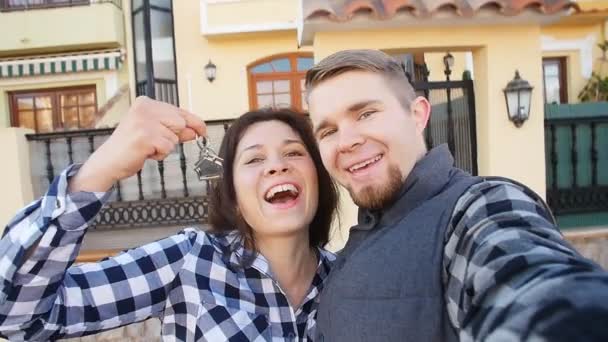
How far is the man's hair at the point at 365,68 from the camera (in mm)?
1293

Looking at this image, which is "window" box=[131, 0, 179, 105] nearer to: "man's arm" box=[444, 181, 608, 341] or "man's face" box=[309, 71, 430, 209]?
"man's face" box=[309, 71, 430, 209]

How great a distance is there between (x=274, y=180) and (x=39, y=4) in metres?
10.9

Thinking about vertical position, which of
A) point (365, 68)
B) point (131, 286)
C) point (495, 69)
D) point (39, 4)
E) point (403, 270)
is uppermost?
point (39, 4)

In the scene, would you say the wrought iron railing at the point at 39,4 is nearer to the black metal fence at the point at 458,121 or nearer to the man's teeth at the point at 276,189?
the black metal fence at the point at 458,121

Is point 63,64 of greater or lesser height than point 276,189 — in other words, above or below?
above

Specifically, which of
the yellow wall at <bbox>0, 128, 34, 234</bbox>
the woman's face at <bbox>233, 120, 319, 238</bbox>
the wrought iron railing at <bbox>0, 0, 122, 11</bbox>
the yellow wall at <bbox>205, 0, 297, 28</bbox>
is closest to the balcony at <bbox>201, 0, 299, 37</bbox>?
the yellow wall at <bbox>205, 0, 297, 28</bbox>

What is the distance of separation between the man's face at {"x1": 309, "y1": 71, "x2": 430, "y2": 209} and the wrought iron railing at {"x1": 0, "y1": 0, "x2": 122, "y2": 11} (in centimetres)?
1009

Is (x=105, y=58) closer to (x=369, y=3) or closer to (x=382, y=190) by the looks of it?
(x=369, y=3)

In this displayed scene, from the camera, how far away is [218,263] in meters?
1.50

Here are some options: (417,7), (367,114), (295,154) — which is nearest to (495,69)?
(417,7)

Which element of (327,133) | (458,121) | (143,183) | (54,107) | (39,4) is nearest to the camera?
(327,133)

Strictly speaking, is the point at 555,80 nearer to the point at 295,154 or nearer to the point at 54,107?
the point at 295,154

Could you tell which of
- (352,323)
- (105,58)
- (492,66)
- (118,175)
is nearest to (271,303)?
(352,323)

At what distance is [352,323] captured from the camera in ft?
3.54
